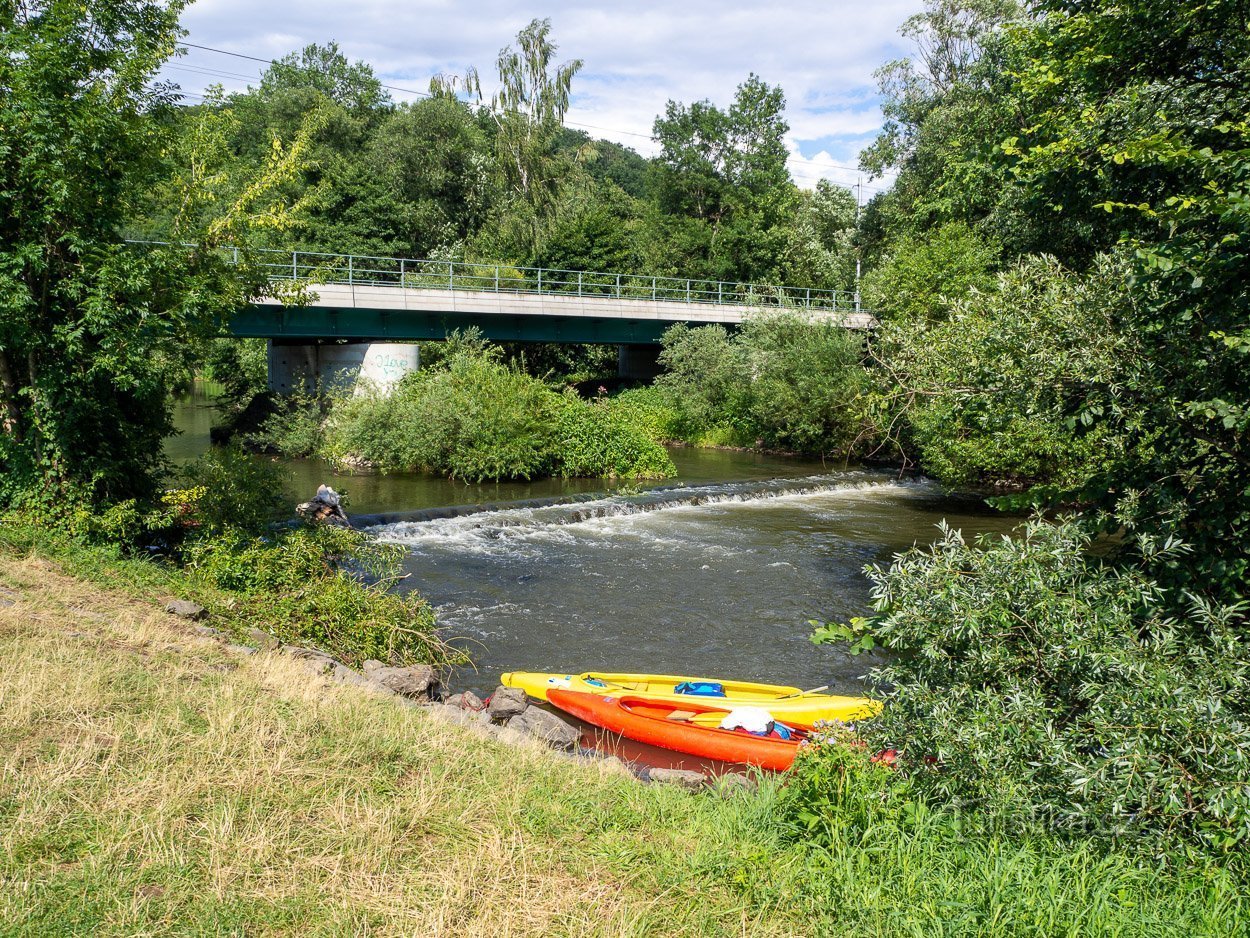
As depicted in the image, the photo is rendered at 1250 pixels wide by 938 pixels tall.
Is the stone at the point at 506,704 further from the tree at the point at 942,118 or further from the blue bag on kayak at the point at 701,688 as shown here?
the tree at the point at 942,118

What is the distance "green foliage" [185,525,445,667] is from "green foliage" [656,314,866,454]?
1786 cm

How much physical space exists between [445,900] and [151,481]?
31.4 ft

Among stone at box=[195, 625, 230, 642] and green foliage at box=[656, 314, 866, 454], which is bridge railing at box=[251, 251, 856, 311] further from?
stone at box=[195, 625, 230, 642]

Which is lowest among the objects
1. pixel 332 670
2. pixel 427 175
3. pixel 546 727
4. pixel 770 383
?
pixel 546 727

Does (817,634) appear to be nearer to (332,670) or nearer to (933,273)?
(332,670)

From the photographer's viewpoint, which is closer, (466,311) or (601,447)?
(601,447)

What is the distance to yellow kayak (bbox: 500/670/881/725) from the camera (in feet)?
29.1

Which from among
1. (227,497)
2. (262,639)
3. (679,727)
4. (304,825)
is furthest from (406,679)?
(227,497)

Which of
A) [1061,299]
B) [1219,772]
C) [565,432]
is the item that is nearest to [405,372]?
[565,432]

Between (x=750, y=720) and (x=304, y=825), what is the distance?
4883 millimetres

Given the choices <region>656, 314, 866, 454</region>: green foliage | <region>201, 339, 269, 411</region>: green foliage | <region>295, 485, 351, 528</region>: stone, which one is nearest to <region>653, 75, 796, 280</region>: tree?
<region>656, 314, 866, 454</region>: green foliage

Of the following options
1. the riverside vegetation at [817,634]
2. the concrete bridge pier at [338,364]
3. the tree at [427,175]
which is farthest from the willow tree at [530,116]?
the riverside vegetation at [817,634]

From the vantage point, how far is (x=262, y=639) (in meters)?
9.23

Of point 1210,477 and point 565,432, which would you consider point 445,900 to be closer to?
point 1210,477
